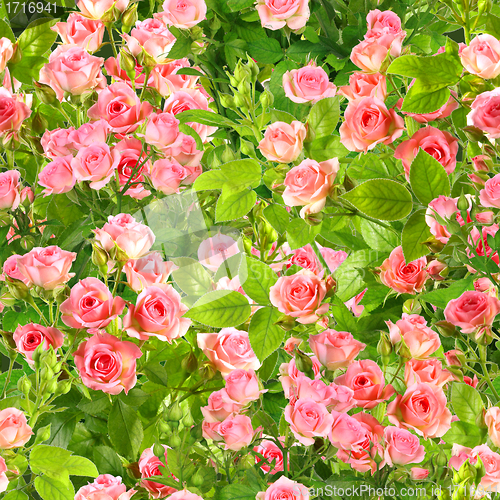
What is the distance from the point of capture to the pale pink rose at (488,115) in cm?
75

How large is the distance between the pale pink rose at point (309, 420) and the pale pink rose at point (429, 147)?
34cm

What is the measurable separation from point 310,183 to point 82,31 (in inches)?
20.6

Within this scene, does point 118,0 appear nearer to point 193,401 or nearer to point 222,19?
point 222,19

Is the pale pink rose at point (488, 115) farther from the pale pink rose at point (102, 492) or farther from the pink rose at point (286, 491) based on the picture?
the pale pink rose at point (102, 492)

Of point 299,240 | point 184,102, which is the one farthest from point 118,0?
point 299,240

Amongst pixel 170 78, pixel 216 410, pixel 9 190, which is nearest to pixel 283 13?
pixel 170 78

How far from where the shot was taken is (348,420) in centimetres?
77

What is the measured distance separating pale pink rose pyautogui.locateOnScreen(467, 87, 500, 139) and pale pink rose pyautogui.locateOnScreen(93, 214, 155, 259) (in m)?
0.45

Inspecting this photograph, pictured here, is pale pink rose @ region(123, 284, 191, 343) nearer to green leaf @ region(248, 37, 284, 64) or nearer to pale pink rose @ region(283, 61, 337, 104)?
pale pink rose @ region(283, 61, 337, 104)

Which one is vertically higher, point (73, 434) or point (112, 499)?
point (112, 499)

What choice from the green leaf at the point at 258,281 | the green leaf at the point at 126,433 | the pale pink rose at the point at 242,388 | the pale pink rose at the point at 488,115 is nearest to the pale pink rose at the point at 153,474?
the green leaf at the point at 126,433

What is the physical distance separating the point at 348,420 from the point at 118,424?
34cm

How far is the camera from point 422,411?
0.77m

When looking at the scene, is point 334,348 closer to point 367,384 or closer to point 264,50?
point 367,384
